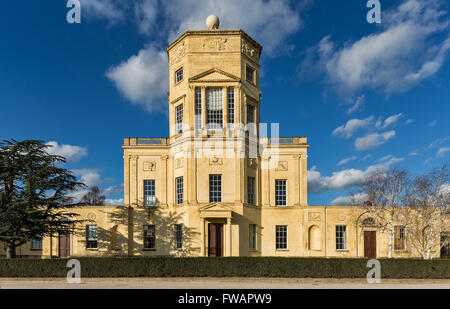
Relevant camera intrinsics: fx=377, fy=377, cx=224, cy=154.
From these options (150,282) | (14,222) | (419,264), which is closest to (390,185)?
(419,264)

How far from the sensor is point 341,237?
3519 centimetres

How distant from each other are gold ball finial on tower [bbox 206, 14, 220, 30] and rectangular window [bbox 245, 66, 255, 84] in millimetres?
4767

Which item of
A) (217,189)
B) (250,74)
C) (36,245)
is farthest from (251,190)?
(36,245)

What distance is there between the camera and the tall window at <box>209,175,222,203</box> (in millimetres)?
31453

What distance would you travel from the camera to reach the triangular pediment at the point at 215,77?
32.2 m

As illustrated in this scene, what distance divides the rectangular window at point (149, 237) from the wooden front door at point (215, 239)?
6.23 m

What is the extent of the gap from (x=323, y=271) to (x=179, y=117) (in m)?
18.3

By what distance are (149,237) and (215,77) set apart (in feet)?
50.7

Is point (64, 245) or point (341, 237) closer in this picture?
point (341, 237)

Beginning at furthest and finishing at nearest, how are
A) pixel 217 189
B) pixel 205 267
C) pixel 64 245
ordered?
pixel 64 245 < pixel 217 189 < pixel 205 267

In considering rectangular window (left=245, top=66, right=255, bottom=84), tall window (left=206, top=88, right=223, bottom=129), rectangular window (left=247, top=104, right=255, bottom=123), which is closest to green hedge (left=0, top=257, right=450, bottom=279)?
tall window (left=206, top=88, right=223, bottom=129)

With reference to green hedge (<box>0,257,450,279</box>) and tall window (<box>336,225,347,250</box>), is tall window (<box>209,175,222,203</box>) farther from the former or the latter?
tall window (<box>336,225,347,250</box>)

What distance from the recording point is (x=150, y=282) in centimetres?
2138

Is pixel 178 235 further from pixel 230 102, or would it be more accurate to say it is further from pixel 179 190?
pixel 230 102
